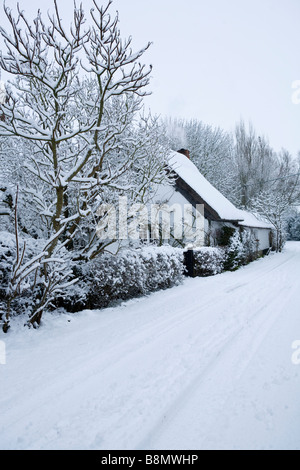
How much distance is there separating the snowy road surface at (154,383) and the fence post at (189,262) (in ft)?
16.4

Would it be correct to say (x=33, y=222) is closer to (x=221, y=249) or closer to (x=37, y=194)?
(x=37, y=194)

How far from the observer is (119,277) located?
20.2ft

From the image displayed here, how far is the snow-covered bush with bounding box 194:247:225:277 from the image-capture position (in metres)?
10.5

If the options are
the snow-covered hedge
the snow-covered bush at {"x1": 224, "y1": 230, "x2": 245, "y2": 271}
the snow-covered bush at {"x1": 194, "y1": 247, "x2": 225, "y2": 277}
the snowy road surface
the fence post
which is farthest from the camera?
the snow-covered bush at {"x1": 224, "y1": 230, "x2": 245, "y2": 271}

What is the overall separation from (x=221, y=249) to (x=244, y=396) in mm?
10047

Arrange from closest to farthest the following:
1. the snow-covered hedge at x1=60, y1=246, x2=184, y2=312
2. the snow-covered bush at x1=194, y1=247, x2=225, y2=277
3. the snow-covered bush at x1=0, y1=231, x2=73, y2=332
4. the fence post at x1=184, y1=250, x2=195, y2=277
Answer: the snow-covered bush at x1=0, y1=231, x2=73, y2=332 < the snow-covered hedge at x1=60, y1=246, x2=184, y2=312 < the fence post at x1=184, y1=250, x2=195, y2=277 < the snow-covered bush at x1=194, y1=247, x2=225, y2=277

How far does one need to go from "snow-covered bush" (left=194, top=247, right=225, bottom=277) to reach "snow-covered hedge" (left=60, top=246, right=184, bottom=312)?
7.80 ft

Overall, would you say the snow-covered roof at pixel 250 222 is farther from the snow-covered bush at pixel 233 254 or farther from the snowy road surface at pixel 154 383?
the snowy road surface at pixel 154 383

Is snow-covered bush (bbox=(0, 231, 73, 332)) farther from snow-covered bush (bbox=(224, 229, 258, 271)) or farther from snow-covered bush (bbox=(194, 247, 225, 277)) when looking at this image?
snow-covered bush (bbox=(224, 229, 258, 271))

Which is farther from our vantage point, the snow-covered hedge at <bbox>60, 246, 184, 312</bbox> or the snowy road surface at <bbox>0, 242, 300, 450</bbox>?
the snow-covered hedge at <bbox>60, 246, 184, 312</bbox>

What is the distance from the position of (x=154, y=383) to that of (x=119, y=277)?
352cm

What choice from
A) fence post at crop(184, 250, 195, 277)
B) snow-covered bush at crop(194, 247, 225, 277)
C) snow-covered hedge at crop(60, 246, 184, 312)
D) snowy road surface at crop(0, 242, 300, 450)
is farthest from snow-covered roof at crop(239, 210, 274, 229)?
snowy road surface at crop(0, 242, 300, 450)

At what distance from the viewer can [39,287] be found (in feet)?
15.4
